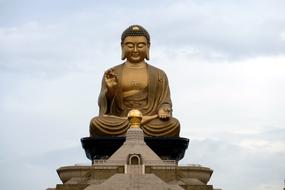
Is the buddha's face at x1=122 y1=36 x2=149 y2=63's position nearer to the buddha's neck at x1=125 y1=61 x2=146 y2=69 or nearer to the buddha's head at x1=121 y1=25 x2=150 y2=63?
the buddha's head at x1=121 y1=25 x2=150 y2=63

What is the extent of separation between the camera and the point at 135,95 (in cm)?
2658

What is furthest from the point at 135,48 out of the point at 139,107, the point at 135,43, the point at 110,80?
the point at 139,107

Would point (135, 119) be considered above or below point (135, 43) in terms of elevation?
below

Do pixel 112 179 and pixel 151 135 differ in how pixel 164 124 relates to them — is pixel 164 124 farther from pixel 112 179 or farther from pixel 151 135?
pixel 112 179

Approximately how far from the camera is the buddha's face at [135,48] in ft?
88.3

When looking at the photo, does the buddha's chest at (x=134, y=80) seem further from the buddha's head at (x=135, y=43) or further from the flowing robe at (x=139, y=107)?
the buddha's head at (x=135, y=43)

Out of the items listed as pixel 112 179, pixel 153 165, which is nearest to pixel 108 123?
pixel 153 165

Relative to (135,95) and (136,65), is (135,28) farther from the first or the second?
(135,95)

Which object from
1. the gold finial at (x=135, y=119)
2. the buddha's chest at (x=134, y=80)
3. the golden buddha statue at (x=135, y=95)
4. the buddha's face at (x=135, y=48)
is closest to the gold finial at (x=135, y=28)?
the golden buddha statue at (x=135, y=95)

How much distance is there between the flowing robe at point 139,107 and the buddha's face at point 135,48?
0.40 metres

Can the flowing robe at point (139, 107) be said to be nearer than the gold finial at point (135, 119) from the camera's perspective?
No

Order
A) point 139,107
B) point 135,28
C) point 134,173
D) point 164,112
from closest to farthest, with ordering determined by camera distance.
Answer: point 134,173
point 164,112
point 139,107
point 135,28

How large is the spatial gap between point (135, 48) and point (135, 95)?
5.00 feet

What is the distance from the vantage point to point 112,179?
19.0m
